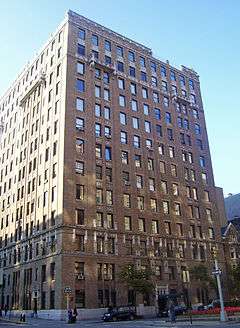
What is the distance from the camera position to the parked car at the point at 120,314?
44969 mm

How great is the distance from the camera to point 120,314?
4553 cm

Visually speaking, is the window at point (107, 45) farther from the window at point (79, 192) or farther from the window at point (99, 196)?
the window at point (79, 192)

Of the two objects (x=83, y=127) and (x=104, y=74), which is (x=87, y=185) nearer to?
(x=83, y=127)

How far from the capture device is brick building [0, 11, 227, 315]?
2172 inches

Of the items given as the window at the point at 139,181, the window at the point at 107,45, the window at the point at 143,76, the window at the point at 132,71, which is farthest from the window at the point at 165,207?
the window at the point at 107,45

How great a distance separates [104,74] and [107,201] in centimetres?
2382

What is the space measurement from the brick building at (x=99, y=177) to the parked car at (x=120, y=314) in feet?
22.8

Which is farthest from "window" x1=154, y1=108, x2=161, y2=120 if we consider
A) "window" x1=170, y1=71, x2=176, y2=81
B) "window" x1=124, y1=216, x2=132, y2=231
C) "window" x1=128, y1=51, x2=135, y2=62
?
"window" x1=124, y1=216, x2=132, y2=231

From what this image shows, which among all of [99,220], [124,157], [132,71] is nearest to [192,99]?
[132,71]

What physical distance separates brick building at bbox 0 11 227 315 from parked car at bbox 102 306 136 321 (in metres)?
6.95

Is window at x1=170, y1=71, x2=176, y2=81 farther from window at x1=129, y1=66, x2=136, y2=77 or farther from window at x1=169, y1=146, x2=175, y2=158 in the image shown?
window at x1=169, y1=146, x2=175, y2=158

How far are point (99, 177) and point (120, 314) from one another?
21.9m

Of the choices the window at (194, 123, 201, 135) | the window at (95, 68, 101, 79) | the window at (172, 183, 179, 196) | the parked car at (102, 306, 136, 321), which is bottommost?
the parked car at (102, 306, 136, 321)

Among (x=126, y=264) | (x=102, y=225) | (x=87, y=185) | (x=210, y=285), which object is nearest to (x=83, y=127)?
(x=87, y=185)
